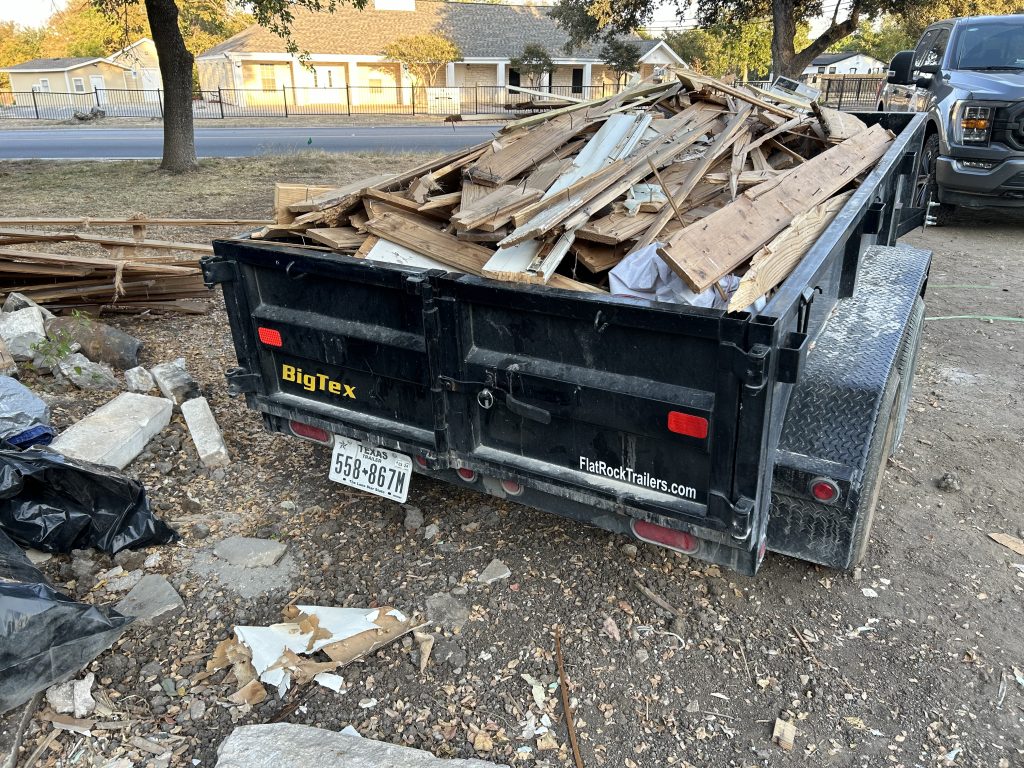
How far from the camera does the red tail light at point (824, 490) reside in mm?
2504

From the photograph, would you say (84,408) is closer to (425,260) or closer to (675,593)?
(425,260)

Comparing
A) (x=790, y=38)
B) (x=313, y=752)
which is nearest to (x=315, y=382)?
(x=313, y=752)

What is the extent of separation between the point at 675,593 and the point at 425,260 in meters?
1.77

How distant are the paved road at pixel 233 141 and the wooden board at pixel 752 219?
1712 cm

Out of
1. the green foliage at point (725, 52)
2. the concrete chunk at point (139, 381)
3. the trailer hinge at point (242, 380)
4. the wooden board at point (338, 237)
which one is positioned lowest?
the concrete chunk at point (139, 381)

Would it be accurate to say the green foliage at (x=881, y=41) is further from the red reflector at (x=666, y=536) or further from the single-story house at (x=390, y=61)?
the red reflector at (x=666, y=536)

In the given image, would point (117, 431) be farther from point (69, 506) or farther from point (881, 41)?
point (881, 41)

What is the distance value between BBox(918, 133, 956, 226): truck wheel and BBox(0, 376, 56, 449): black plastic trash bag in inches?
318

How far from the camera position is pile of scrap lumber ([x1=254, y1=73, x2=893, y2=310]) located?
2703 mm

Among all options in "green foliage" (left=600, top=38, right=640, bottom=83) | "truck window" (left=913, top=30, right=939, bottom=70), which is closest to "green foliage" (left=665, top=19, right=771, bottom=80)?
"green foliage" (left=600, top=38, right=640, bottom=83)

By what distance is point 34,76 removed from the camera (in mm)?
59281

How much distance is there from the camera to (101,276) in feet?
19.7

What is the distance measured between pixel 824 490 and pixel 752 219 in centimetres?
107

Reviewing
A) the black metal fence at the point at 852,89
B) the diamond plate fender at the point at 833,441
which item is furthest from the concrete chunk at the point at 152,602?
the black metal fence at the point at 852,89
